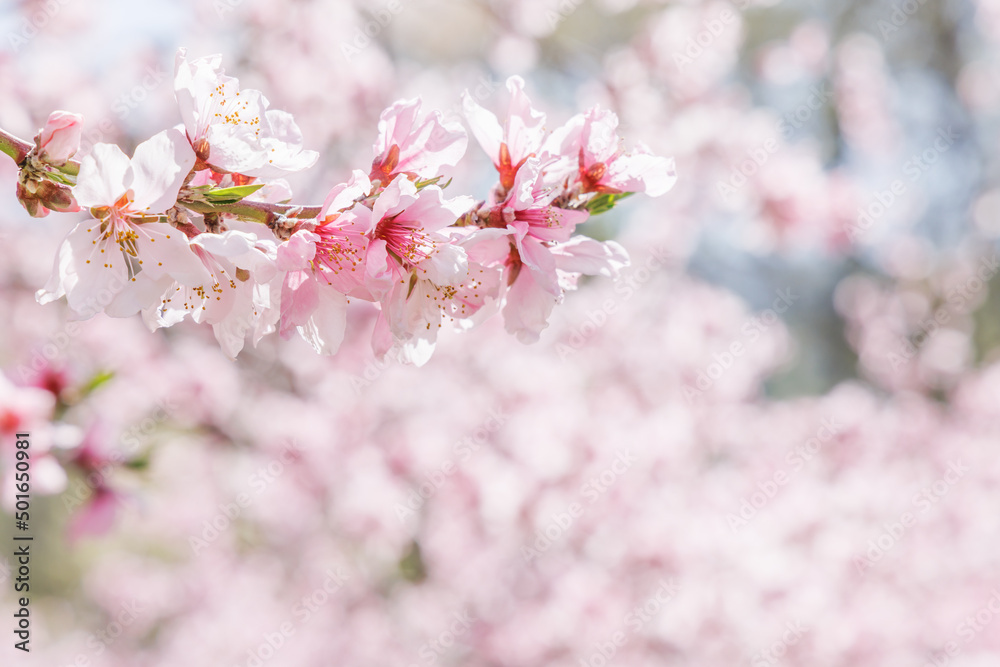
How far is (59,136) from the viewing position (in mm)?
753

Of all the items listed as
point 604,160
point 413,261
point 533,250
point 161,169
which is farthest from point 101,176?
point 604,160

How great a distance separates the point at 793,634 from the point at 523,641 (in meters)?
1.49

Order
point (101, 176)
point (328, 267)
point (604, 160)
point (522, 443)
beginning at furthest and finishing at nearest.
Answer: point (522, 443) → point (604, 160) → point (328, 267) → point (101, 176)

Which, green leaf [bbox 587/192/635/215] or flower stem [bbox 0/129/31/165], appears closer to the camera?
flower stem [bbox 0/129/31/165]

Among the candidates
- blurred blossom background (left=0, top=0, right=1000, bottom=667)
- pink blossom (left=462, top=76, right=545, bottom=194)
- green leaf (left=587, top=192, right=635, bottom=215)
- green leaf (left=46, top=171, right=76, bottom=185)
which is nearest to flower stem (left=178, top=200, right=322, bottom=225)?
green leaf (left=46, top=171, right=76, bottom=185)

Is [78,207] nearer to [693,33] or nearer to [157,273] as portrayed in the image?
[157,273]

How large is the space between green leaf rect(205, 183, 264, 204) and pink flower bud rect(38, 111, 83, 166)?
0.17 m

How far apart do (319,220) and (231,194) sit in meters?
0.10

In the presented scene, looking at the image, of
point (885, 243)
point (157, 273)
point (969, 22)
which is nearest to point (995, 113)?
point (969, 22)

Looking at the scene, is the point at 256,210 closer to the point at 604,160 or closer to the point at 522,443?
the point at 604,160

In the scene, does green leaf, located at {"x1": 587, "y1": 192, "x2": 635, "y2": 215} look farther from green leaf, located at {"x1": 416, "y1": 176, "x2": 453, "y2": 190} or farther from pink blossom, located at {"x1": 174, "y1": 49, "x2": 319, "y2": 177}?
pink blossom, located at {"x1": 174, "y1": 49, "x2": 319, "y2": 177}

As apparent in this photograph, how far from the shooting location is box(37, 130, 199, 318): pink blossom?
0.73 meters

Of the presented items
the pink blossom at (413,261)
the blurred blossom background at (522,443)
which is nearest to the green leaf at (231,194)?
the pink blossom at (413,261)

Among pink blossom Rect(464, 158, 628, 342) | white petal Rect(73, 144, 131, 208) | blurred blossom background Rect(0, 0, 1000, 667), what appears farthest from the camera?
blurred blossom background Rect(0, 0, 1000, 667)
